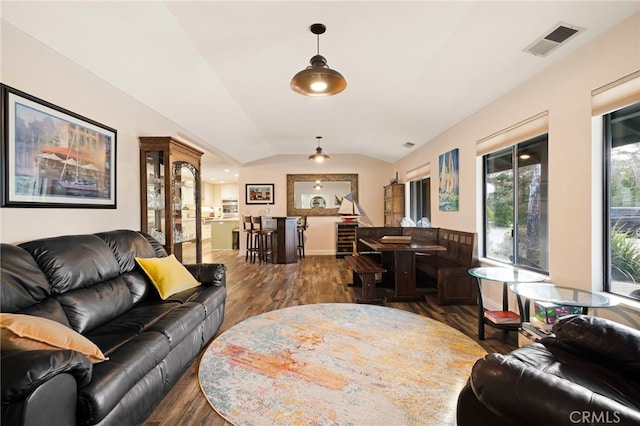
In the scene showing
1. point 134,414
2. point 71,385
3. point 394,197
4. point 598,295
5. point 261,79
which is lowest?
point 134,414

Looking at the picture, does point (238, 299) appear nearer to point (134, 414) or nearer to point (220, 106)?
point (134, 414)

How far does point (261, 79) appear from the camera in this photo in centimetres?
345

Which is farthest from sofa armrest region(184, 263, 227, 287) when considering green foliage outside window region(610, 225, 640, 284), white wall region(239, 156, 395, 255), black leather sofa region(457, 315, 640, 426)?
white wall region(239, 156, 395, 255)

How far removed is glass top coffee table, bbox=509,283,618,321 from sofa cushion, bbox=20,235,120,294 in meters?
3.22

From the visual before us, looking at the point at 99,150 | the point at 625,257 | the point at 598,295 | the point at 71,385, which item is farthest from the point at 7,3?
the point at 625,257

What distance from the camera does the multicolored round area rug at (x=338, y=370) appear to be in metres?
1.74

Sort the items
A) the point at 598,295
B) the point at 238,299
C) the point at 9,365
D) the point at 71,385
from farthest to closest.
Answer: the point at 238,299 < the point at 598,295 < the point at 71,385 < the point at 9,365

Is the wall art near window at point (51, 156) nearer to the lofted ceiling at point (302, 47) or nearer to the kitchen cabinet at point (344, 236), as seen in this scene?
the lofted ceiling at point (302, 47)

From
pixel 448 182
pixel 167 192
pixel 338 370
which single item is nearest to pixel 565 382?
pixel 338 370

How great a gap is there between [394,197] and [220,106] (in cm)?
452

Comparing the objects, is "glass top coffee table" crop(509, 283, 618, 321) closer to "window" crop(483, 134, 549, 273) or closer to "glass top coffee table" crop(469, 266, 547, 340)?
"glass top coffee table" crop(469, 266, 547, 340)

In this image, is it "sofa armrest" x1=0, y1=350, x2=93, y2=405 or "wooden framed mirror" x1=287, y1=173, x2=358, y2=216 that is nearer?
"sofa armrest" x1=0, y1=350, x2=93, y2=405

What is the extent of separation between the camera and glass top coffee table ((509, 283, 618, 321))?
6.38 feet

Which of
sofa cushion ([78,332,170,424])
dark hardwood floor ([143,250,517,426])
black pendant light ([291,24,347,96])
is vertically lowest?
dark hardwood floor ([143,250,517,426])
